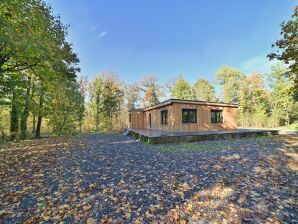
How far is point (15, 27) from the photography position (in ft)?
20.1

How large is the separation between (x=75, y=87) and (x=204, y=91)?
84.4ft

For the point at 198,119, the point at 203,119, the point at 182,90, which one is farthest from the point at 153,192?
the point at 182,90

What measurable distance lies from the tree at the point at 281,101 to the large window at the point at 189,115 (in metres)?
21.3

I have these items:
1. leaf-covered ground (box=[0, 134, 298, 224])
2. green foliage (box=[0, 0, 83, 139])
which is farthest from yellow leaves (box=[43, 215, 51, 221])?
green foliage (box=[0, 0, 83, 139])

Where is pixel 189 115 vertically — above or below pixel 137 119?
above

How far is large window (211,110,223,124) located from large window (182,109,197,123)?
2.06 metres

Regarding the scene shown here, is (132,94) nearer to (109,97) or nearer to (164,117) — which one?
(109,97)

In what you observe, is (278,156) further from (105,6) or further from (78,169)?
(105,6)

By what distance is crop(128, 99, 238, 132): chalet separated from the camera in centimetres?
1271

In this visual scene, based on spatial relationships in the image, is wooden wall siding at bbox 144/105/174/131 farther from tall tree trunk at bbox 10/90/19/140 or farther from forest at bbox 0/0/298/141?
tall tree trunk at bbox 10/90/19/140

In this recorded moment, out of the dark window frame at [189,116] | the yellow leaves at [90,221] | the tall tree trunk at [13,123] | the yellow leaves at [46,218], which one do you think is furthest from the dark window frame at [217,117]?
the tall tree trunk at [13,123]

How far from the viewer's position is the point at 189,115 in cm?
1341

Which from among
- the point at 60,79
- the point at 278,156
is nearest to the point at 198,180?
the point at 278,156

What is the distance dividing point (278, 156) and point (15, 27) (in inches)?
413
